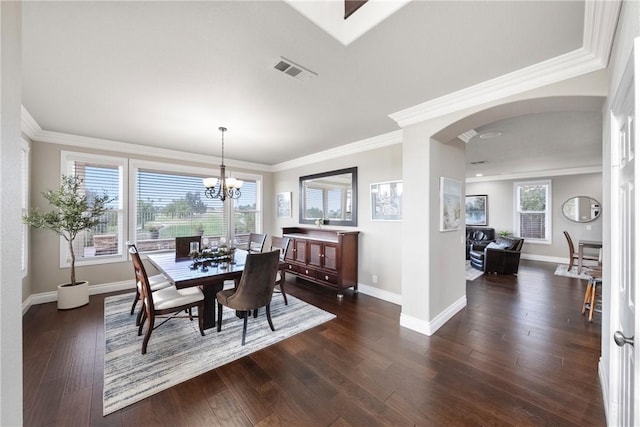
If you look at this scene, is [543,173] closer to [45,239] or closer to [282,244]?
[282,244]

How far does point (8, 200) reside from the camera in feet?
2.60

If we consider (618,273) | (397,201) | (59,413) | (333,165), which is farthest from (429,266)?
(59,413)

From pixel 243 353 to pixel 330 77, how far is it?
9.00 feet

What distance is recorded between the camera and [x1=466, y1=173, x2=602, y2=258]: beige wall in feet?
22.0

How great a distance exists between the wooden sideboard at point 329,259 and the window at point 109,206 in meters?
3.02

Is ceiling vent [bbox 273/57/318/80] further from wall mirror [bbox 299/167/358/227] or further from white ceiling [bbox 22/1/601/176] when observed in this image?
wall mirror [bbox 299/167/358/227]

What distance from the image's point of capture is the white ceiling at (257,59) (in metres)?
1.59

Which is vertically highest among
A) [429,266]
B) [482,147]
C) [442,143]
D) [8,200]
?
[482,147]

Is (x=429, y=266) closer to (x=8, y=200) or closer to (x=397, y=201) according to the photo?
(x=397, y=201)

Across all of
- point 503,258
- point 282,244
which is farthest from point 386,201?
point 503,258

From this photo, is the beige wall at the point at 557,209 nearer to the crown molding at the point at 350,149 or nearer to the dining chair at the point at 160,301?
the crown molding at the point at 350,149

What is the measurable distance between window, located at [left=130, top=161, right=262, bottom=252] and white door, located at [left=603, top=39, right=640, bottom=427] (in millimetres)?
5299

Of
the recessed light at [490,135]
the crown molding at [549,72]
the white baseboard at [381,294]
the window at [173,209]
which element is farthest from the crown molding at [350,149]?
the white baseboard at [381,294]

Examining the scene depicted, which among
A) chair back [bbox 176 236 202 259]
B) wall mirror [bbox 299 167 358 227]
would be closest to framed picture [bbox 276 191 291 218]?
wall mirror [bbox 299 167 358 227]
